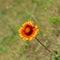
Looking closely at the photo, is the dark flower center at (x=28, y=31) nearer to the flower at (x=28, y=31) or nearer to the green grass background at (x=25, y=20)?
the flower at (x=28, y=31)

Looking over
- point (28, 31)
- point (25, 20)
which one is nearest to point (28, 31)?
point (28, 31)

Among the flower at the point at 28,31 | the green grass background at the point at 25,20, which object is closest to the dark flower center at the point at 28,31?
the flower at the point at 28,31

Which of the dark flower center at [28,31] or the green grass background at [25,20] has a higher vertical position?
the dark flower center at [28,31]

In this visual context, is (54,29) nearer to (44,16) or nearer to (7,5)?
(44,16)

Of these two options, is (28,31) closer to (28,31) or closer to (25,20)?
(28,31)

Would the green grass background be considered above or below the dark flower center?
below

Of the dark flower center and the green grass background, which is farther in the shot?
the green grass background

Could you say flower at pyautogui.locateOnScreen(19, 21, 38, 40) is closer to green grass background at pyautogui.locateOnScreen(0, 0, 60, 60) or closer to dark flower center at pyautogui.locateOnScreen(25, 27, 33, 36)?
dark flower center at pyautogui.locateOnScreen(25, 27, 33, 36)

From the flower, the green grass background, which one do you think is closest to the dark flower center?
the flower

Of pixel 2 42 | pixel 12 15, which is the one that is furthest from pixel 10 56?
pixel 12 15
